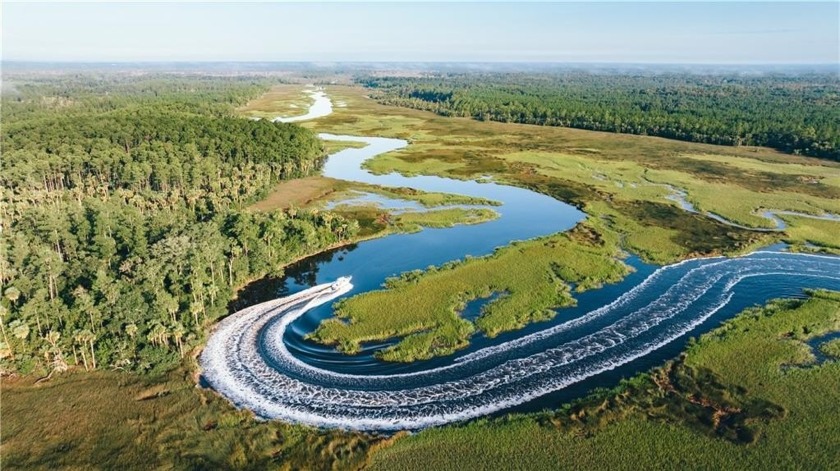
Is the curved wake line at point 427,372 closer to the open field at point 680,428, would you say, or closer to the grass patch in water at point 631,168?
the open field at point 680,428

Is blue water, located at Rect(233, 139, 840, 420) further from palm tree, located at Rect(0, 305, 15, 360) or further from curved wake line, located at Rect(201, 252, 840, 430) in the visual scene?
palm tree, located at Rect(0, 305, 15, 360)

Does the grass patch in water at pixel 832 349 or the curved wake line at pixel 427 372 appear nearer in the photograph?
the curved wake line at pixel 427 372

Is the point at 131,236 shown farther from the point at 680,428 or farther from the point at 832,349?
the point at 832,349

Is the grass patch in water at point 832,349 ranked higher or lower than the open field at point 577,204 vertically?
lower

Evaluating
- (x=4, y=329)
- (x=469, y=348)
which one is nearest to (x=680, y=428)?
(x=469, y=348)

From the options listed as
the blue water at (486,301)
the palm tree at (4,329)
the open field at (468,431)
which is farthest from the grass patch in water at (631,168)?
the palm tree at (4,329)

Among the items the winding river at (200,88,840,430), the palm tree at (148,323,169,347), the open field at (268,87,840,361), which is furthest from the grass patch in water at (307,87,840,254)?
the palm tree at (148,323,169,347)

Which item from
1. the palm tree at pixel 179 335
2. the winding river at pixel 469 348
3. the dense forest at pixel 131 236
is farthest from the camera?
the palm tree at pixel 179 335
